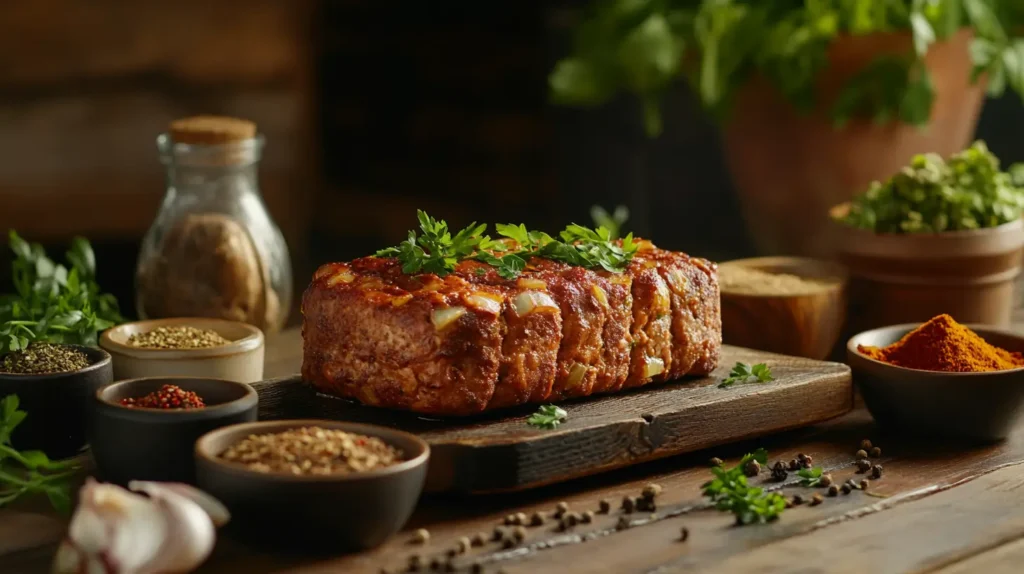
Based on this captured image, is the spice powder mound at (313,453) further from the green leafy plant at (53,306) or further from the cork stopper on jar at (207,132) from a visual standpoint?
the cork stopper on jar at (207,132)

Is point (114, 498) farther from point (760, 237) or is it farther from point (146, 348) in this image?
point (760, 237)

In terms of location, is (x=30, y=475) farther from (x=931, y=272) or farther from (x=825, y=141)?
(x=825, y=141)

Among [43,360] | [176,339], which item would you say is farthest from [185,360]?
[43,360]

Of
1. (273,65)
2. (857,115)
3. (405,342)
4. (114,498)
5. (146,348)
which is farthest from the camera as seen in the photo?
(273,65)

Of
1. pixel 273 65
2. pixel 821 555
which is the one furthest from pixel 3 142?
pixel 821 555

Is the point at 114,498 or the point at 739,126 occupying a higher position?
the point at 739,126

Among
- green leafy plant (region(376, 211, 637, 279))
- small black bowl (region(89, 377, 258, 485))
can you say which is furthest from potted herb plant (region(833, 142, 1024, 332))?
small black bowl (region(89, 377, 258, 485))
